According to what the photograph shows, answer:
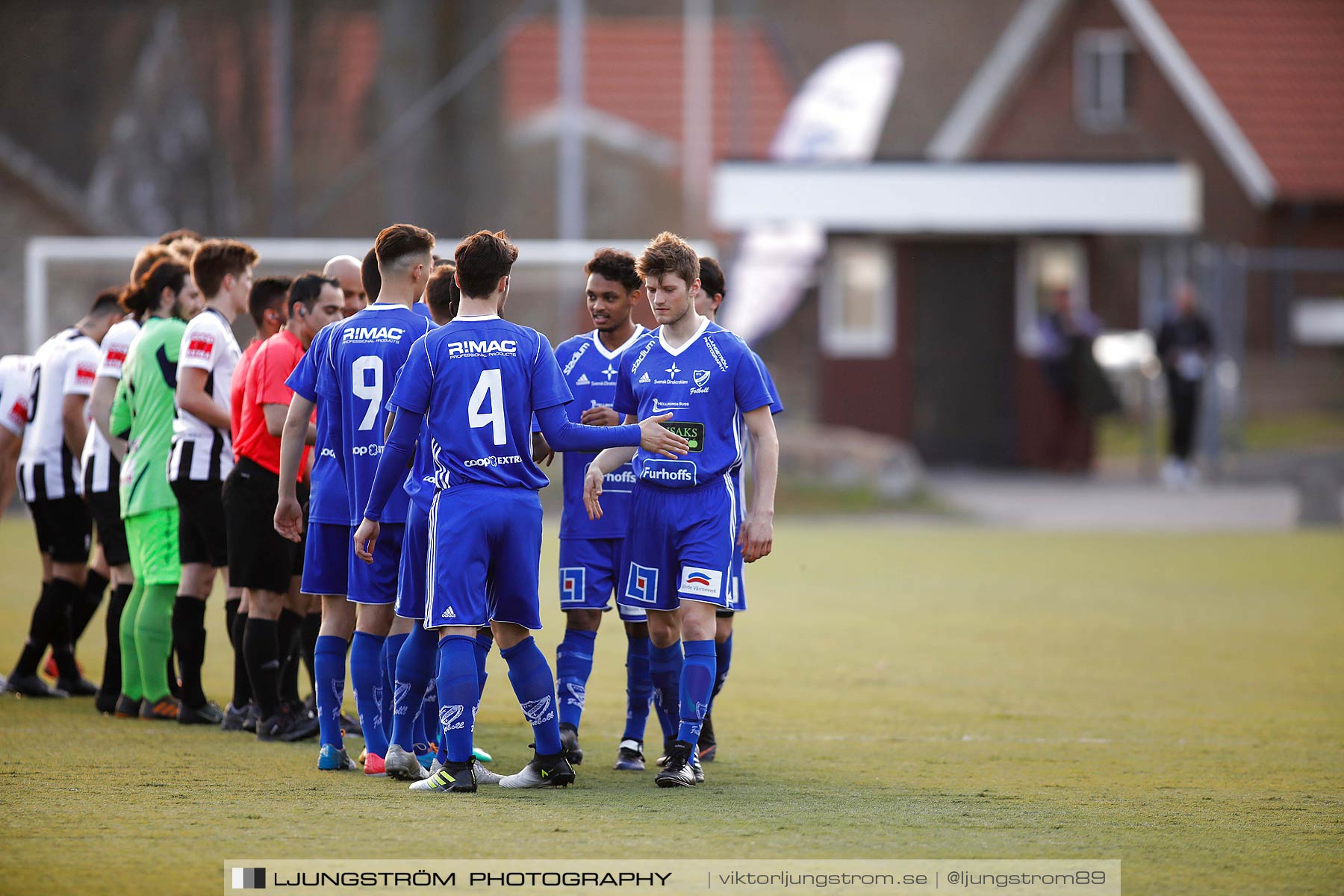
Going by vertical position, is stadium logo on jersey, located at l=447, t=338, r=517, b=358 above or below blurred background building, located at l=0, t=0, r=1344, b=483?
below

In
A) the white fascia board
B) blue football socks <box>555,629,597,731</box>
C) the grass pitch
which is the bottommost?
the grass pitch

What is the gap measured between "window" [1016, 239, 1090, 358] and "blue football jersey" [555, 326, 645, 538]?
17334 millimetres

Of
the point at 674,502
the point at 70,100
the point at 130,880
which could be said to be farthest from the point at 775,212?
the point at 130,880

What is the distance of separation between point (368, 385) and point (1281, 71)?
30.1 m

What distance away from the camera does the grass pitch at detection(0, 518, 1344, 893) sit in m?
4.96

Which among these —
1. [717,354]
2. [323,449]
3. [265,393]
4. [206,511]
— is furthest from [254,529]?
[717,354]

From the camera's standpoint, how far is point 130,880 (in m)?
4.55

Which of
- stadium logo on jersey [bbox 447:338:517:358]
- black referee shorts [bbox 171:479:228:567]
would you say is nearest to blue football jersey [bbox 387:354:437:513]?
stadium logo on jersey [bbox 447:338:517:358]

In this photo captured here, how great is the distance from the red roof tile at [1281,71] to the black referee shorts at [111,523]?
2769cm

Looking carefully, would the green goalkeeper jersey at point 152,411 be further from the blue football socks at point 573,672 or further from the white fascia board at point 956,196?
the white fascia board at point 956,196

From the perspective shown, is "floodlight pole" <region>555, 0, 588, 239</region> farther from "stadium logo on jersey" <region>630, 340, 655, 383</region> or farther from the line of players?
"stadium logo on jersey" <region>630, 340, 655, 383</region>

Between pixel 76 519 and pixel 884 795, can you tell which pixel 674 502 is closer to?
pixel 884 795

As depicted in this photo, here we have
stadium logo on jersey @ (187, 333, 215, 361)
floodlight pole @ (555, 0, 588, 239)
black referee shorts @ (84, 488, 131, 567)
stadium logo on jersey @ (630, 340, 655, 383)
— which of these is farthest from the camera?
floodlight pole @ (555, 0, 588, 239)

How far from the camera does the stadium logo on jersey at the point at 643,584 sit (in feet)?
20.3
